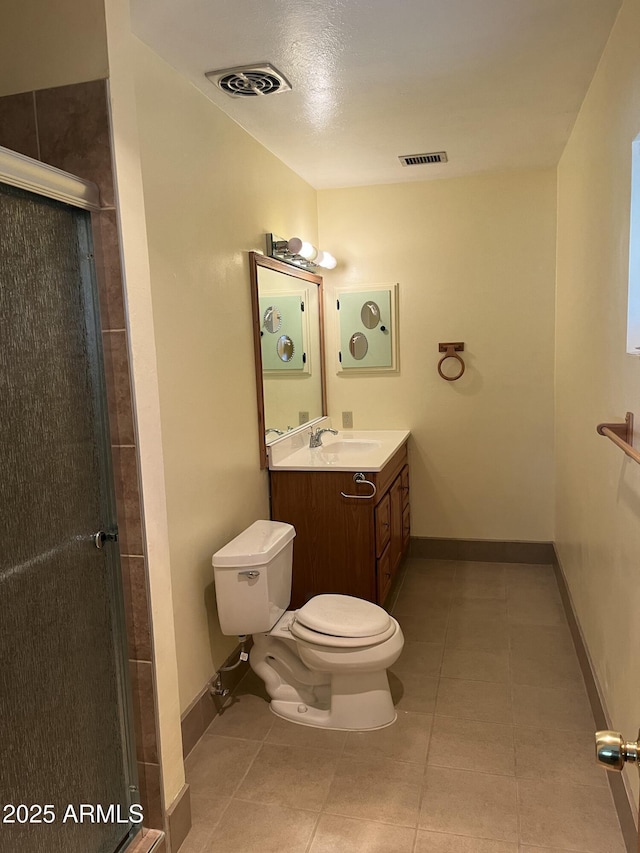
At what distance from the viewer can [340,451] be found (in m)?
3.81

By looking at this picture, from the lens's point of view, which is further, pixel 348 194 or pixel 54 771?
pixel 348 194

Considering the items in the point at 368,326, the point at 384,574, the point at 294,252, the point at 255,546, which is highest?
the point at 294,252

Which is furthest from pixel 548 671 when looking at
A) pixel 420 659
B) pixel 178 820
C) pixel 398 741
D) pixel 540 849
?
pixel 178 820

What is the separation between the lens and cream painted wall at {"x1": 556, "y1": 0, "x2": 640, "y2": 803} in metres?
1.85

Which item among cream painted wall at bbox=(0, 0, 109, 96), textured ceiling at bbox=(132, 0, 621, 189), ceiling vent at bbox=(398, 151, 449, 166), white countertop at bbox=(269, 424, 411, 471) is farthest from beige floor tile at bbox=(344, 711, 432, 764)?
ceiling vent at bbox=(398, 151, 449, 166)

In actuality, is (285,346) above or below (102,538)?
above

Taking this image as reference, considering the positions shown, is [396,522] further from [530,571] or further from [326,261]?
[326,261]

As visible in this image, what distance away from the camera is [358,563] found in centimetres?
303

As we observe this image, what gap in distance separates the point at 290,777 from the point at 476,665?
1058 mm

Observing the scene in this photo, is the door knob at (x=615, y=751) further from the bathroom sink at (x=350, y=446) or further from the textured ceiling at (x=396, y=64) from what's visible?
the bathroom sink at (x=350, y=446)

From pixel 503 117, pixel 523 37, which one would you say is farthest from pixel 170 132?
pixel 503 117

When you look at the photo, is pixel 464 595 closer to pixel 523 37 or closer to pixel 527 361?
pixel 527 361

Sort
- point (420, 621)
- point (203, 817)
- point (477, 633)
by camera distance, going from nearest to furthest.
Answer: point (203, 817) → point (477, 633) → point (420, 621)

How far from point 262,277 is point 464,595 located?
2064mm
